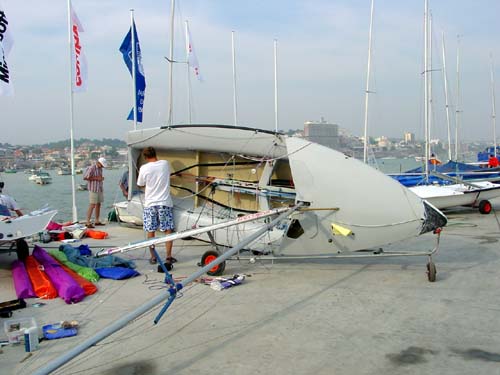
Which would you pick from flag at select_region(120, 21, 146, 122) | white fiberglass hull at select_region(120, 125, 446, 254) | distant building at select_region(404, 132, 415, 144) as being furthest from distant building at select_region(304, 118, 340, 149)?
distant building at select_region(404, 132, 415, 144)

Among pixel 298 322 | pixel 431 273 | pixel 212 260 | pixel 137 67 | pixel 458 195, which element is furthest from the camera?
pixel 137 67

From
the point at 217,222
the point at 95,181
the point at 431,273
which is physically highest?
the point at 95,181

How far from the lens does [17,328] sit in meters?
4.60

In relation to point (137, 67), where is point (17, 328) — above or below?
below

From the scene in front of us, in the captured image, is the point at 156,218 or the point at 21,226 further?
the point at 156,218

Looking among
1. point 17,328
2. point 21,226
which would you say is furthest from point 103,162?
point 17,328

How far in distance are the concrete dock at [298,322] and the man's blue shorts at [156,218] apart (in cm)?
68

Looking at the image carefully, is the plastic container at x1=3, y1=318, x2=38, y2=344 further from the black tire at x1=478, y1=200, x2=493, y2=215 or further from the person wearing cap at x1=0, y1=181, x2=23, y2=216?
the black tire at x1=478, y1=200, x2=493, y2=215

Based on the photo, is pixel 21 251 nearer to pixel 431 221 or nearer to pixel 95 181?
pixel 95 181

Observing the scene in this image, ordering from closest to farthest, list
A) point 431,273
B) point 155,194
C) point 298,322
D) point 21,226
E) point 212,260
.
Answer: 1. point 298,322
2. point 431,273
3. point 21,226
4. point 212,260
5. point 155,194

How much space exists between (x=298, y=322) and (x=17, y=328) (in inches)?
111

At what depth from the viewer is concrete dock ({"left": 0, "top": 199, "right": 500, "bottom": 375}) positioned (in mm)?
3945

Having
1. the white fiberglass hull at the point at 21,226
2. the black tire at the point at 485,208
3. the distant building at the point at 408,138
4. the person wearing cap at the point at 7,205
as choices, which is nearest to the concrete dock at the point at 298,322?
the white fiberglass hull at the point at 21,226

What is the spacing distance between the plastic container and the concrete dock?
80 mm
